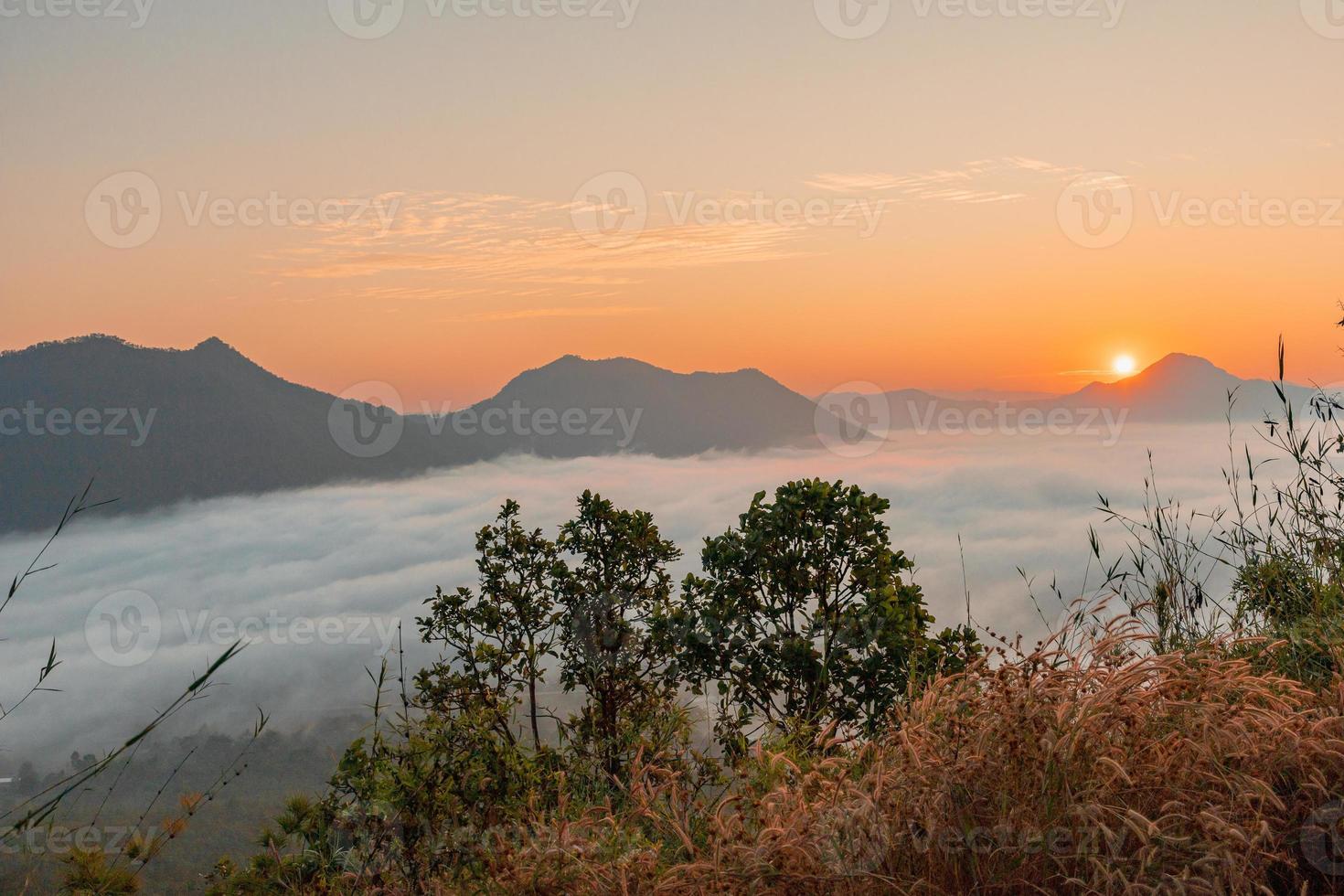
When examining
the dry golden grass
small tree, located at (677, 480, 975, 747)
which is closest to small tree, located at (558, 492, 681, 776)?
small tree, located at (677, 480, 975, 747)

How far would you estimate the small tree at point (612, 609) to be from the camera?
11078 millimetres

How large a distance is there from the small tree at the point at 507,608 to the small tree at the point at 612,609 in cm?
28

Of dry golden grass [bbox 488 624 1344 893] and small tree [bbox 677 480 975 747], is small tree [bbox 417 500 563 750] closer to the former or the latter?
small tree [bbox 677 480 975 747]

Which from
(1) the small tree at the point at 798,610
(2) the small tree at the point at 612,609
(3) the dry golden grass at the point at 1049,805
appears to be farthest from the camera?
(2) the small tree at the point at 612,609

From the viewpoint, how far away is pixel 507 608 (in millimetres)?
11727

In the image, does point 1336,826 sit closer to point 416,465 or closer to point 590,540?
point 590,540

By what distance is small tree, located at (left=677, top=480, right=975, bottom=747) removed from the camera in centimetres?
868

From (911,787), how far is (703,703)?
18.9 ft

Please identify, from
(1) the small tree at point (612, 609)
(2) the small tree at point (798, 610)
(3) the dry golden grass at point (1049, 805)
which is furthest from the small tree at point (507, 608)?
(3) the dry golden grass at point (1049, 805)

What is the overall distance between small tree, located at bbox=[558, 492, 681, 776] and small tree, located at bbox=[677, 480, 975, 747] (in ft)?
5.89

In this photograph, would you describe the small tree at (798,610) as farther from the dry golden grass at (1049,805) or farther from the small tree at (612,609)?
the dry golden grass at (1049,805)

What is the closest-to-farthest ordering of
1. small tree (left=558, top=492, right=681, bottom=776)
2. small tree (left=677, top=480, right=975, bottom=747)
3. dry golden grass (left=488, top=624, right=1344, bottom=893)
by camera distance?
dry golden grass (left=488, top=624, right=1344, bottom=893)
small tree (left=677, top=480, right=975, bottom=747)
small tree (left=558, top=492, right=681, bottom=776)

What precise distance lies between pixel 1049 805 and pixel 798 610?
6.25 m

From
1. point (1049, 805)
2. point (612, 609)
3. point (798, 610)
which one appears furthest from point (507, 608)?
point (1049, 805)
